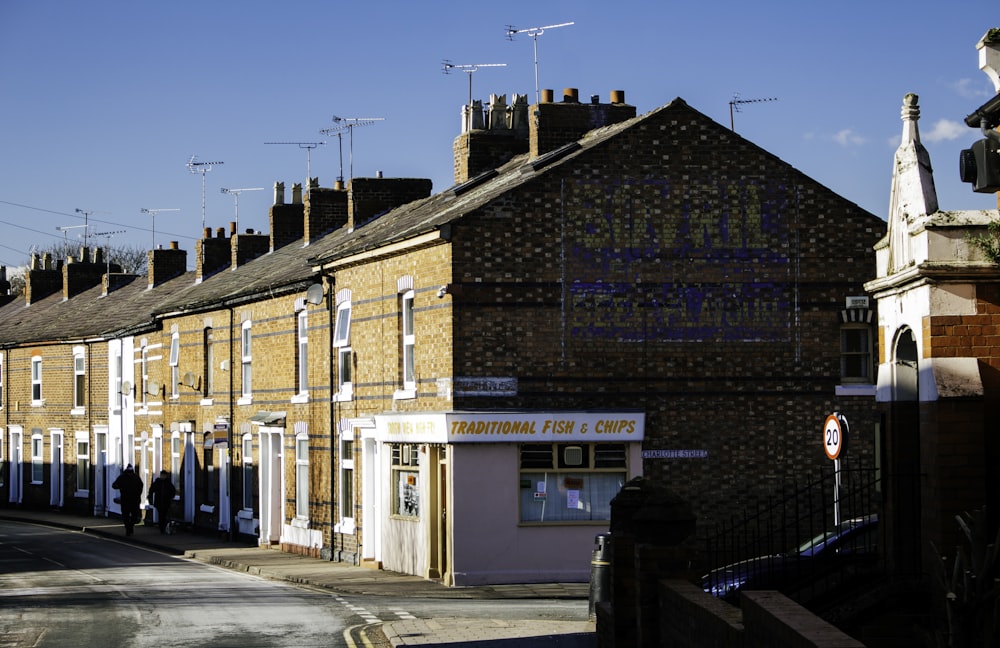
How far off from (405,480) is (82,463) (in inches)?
1104

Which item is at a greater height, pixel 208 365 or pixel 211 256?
pixel 211 256

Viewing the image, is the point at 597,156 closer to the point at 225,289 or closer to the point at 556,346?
the point at 556,346

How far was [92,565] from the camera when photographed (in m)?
32.3

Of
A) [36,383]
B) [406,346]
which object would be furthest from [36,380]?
[406,346]

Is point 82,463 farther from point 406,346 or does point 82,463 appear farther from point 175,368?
point 406,346

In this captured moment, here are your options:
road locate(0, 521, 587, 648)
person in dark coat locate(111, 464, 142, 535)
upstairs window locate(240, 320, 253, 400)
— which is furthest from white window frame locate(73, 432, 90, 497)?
road locate(0, 521, 587, 648)

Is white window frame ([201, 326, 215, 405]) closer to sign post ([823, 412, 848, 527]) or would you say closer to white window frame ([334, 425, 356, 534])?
white window frame ([334, 425, 356, 534])

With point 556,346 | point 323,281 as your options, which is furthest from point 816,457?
point 323,281

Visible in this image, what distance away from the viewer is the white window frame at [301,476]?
115 feet

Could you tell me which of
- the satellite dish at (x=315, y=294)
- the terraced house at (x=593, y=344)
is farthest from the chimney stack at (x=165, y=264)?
the terraced house at (x=593, y=344)

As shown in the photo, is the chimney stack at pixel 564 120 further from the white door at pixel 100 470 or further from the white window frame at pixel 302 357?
the white door at pixel 100 470

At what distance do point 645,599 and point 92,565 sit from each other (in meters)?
21.0

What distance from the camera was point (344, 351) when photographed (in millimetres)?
32625

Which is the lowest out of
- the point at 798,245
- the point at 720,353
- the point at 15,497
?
the point at 15,497
